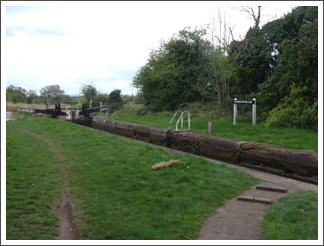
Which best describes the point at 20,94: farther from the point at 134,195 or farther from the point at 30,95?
the point at 134,195

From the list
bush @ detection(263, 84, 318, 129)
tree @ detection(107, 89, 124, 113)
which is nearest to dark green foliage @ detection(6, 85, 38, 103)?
tree @ detection(107, 89, 124, 113)

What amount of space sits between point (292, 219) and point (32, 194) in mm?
4071

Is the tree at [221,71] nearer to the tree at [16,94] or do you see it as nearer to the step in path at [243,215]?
the step in path at [243,215]

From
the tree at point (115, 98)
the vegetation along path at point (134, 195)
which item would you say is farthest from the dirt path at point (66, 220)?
the tree at point (115, 98)

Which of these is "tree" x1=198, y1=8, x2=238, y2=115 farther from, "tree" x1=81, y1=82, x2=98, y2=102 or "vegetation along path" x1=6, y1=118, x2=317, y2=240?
"tree" x1=81, y1=82, x2=98, y2=102

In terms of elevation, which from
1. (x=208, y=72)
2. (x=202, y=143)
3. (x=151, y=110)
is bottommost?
(x=202, y=143)

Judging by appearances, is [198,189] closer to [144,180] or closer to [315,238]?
[144,180]

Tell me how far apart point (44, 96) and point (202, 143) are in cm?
2481

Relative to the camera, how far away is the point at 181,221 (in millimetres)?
3664

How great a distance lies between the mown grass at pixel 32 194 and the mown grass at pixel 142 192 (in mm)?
48

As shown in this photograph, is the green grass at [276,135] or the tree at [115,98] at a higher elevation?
the tree at [115,98]

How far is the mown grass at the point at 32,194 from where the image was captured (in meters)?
3.36

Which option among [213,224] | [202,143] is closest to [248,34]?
[202,143]

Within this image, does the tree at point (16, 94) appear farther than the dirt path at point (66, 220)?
Yes
